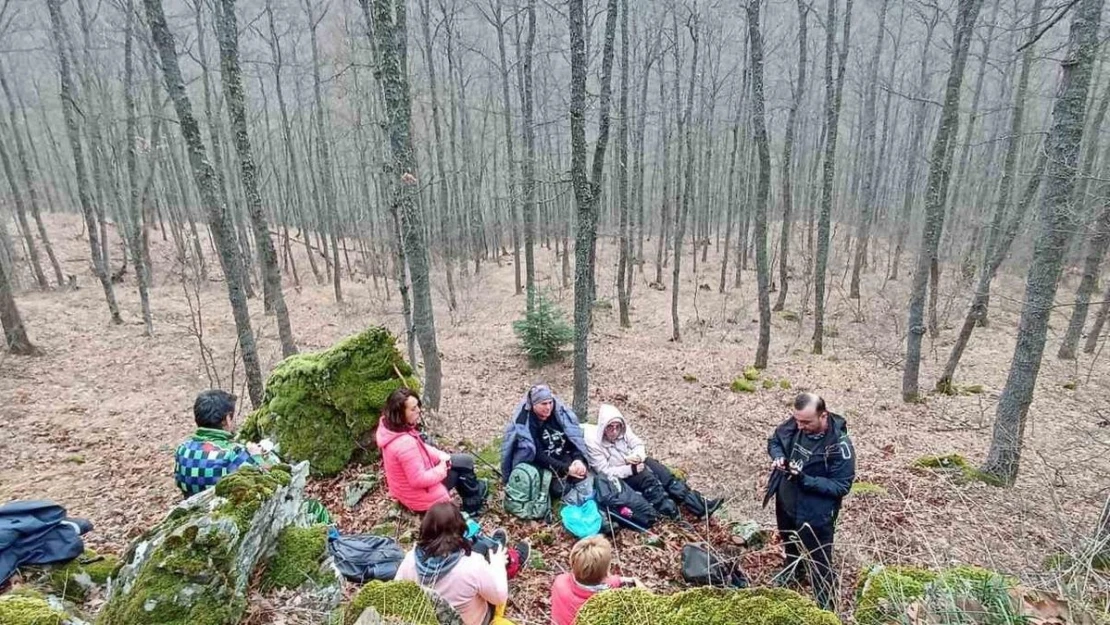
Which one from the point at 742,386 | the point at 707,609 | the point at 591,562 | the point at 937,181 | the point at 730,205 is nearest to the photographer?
the point at 707,609

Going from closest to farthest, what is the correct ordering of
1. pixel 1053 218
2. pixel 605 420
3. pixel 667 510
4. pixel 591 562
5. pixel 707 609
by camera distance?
1. pixel 707 609
2. pixel 591 562
3. pixel 1053 218
4. pixel 667 510
5. pixel 605 420

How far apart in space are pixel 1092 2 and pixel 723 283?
1447 centimetres

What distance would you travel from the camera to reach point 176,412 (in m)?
8.70

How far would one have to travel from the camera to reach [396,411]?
456 cm

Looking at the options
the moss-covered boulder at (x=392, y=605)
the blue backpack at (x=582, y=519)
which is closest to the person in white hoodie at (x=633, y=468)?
the blue backpack at (x=582, y=519)

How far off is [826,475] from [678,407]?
555 cm

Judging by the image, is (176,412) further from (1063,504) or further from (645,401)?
(1063,504)

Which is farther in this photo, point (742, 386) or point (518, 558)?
point (742, 386)

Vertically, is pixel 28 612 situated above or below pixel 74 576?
above

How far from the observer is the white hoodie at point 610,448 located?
5715 millimetres

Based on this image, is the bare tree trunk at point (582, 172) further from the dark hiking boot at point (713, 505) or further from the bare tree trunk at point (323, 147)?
the bare tree trunk at point (323, 147)

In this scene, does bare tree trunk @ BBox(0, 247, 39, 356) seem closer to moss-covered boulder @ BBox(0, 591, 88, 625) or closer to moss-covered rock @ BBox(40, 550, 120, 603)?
moss-covered rock @ BBox(40, 550, 120, 603)

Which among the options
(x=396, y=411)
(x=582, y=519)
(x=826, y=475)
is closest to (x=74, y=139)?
(x=396, y=411)

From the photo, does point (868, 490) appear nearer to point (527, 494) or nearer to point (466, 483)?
point (527, 494)
